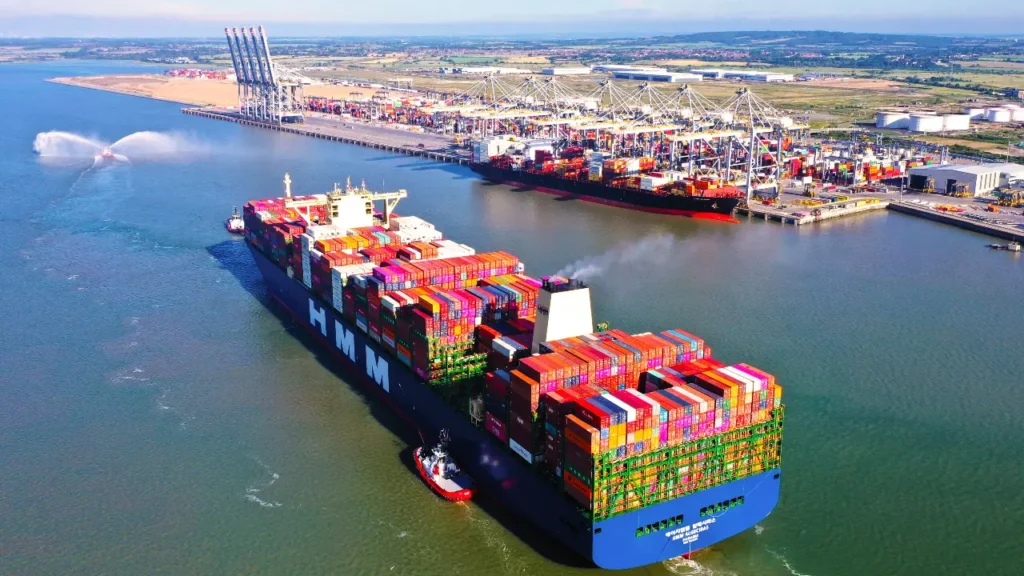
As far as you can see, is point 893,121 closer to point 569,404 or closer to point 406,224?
point 406,224

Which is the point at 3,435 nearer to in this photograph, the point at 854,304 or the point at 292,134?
the point at 854,304

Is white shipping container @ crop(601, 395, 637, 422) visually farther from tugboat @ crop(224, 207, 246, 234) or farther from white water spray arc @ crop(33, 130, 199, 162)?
white water spray arc @ crop(33, 130, 199, 162)

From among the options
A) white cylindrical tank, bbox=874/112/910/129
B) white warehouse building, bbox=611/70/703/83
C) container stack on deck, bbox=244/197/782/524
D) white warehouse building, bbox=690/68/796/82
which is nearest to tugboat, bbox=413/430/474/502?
container stack on deck, bbox=244/197/782/524

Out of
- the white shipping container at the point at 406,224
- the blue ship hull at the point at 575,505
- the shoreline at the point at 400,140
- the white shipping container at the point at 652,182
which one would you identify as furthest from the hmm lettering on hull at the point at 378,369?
the shoreline at the point at 400,140

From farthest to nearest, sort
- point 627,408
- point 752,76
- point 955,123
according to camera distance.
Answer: point 752,76 → point 955,123 → point 627,408

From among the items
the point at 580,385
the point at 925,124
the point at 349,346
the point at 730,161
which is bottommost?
the point at 349,346

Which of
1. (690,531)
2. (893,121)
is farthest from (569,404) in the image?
(893,121)

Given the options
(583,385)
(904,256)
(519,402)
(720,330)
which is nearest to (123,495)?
(519,402)
